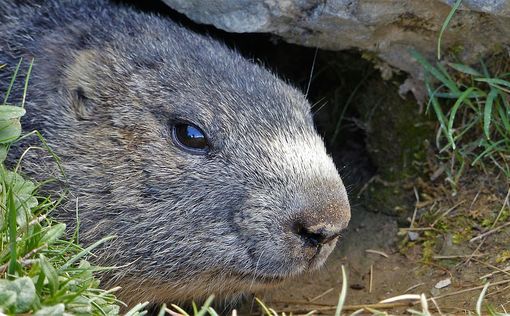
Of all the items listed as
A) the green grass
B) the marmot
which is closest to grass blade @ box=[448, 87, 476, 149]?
the green grass

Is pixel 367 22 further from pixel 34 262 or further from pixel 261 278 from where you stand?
pixel 34 262

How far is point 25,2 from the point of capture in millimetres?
5816

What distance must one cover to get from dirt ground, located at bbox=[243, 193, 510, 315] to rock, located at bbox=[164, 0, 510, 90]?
4.81ft

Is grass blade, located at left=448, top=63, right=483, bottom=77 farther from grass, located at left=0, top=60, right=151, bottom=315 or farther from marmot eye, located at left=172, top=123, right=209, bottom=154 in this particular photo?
grass, located at left=0, top=60, right=151, bottom=315

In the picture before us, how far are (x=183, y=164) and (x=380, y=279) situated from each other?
2.18 meters

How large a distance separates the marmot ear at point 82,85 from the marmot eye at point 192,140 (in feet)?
2.04

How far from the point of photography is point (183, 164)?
4.71m

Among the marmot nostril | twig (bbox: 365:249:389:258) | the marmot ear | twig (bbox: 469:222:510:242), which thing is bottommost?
twig (bbox: 365:249:389:258)

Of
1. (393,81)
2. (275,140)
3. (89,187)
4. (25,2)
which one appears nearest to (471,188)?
(393,81)

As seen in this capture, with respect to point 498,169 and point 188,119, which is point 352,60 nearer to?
point 498,169

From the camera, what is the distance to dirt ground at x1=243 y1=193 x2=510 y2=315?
5.47 m

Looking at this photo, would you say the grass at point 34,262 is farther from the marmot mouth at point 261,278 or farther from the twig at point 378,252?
the twig at point 378,252

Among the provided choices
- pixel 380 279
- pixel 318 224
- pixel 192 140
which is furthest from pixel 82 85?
pixel 380 279

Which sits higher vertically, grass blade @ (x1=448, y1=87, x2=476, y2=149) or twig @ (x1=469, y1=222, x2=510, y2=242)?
grass blade @ (x1=448, y1=87, x2=476, y2=149)
